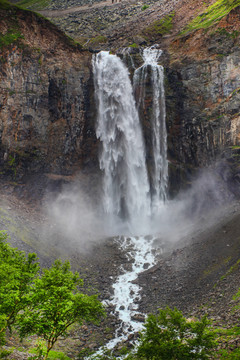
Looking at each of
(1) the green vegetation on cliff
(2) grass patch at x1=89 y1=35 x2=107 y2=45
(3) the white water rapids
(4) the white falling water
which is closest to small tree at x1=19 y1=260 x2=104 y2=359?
(1) the green vegetation on cliff

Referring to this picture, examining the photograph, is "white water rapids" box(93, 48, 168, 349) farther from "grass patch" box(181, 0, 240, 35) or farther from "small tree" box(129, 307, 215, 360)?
"small tree" box(129, 307, 215, 360)

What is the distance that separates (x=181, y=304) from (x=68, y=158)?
2441 centimetres

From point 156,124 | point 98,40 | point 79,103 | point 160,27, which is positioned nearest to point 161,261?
point 156,124

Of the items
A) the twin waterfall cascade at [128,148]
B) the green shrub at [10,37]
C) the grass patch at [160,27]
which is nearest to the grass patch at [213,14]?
the grass patch at [160,27]

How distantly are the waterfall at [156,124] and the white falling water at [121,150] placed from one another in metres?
1.08

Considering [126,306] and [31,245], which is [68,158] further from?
[126,306]

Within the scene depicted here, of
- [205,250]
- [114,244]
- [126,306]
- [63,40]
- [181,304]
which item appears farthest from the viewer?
[63,40]

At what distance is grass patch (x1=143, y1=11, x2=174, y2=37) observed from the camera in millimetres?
53875

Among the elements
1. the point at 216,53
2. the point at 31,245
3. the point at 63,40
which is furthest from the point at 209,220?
the point at 63,40

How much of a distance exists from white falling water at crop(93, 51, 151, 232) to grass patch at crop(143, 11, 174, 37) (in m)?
20.8

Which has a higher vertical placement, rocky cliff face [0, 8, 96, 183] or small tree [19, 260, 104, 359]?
rocky cliff face [0, 8, 96, 183]

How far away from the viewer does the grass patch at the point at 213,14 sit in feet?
131

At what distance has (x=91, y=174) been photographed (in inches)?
1464

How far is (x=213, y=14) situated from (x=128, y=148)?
89.2ft
